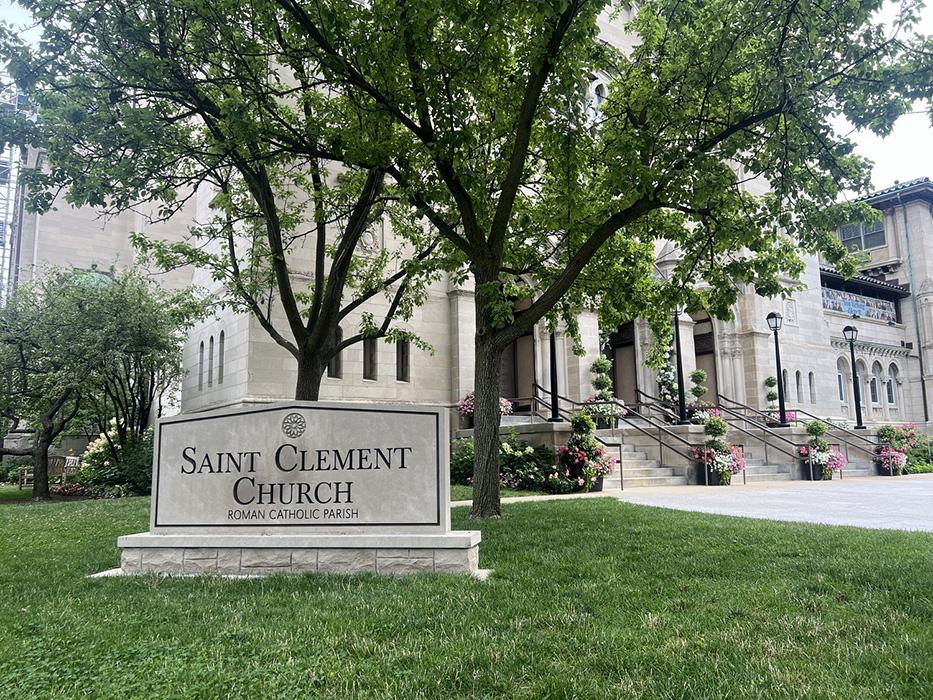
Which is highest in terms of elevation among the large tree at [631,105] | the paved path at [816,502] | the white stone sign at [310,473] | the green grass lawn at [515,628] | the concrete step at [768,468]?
the large tree at [631,105]

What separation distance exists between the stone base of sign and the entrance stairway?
11.1 m

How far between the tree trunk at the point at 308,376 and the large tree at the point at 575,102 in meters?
3.65

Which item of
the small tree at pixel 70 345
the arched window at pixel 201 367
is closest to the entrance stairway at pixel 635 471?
the small tree at pixel 70 345

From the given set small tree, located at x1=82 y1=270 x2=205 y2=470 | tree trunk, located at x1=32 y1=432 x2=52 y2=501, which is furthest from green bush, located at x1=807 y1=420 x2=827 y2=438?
tree trunk, located at x1=32 y1=432 x2=52 y2=501

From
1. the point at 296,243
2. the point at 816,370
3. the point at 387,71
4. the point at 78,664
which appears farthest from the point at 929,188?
the point at 78,664

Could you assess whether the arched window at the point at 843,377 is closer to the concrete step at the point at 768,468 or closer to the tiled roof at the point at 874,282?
the tiled roof at the point at 874,282

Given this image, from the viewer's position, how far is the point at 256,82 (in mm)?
9273

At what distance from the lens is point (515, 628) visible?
4062mm

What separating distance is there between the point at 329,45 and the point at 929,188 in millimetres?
43377

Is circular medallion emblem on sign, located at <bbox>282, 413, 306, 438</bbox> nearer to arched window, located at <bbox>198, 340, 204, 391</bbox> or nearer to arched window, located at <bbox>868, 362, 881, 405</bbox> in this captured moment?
arched window, located at <bbox>198, 340, 204, 391</bbox>

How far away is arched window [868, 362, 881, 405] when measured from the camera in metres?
36.6

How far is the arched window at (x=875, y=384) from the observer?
120ft

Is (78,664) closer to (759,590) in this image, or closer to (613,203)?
(759,590)

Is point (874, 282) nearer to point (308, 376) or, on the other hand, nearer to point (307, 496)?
point (308, 376)
